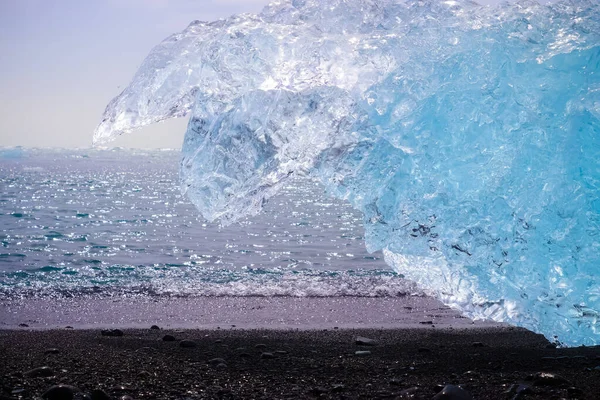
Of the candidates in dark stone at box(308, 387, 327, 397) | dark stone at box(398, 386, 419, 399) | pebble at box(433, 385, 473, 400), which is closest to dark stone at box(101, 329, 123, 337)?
dark stone at box(308, 387, 327, 397)

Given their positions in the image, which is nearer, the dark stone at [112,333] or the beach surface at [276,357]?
the beach surface at [276,357]

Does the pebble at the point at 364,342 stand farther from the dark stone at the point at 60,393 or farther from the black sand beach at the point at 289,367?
the dark stone at the point at 60,393

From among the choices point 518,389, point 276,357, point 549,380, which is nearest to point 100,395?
point 276,357

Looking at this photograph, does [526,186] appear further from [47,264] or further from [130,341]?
[47,264]

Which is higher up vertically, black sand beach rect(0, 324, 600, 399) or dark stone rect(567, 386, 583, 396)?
dark stone rect(567, 386, 583, 396)

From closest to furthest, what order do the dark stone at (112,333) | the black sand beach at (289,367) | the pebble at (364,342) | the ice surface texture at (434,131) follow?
1. the black sand beach at (289,367)
2. the ice surface texture at (434,131)
3. the pebble at (364,342)
4. the dark stone at (112,333)

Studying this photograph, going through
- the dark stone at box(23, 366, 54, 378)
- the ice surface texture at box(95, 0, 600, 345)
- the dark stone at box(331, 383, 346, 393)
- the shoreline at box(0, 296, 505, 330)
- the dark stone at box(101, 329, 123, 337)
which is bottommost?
the shoreline at box(0, 296, 505, 330)

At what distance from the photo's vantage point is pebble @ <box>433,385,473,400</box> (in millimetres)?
4254

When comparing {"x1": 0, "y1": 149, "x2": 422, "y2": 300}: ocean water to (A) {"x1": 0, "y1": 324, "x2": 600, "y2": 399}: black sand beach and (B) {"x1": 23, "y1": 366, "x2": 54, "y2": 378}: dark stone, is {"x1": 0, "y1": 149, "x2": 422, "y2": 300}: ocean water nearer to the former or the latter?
(A) {"x1": 0, "y1": 324, "x2": 600, "y2": 399}: black sand beach

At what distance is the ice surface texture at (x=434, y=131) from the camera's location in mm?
6426

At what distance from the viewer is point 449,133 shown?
22.6 feet

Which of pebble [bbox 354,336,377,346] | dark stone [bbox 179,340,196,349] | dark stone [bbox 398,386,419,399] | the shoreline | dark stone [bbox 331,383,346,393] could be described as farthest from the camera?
the shoreline

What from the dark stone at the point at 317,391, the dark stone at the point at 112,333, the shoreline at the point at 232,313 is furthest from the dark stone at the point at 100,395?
the shoreline at the point at 232,313

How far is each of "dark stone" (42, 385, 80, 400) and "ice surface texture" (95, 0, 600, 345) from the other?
333cm
